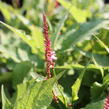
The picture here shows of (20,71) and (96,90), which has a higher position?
(20,71)

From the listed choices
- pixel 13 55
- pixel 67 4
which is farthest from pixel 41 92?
pixel 67 4

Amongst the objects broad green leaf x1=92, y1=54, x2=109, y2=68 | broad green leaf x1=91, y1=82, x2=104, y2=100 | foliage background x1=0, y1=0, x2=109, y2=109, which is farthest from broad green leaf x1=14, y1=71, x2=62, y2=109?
broad green leaf x1=92, y1=54, x2=109, y2=68

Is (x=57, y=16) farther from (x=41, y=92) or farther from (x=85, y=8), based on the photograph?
(x=41, y=92)

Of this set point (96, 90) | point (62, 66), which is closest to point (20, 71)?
point (62, 66)

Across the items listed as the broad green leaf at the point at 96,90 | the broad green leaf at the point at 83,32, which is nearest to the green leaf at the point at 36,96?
the broad green leaf at the point at 96,90

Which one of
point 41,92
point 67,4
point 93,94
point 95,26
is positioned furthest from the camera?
point 67,4

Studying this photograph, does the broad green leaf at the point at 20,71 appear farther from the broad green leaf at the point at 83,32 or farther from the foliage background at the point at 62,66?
the broad green leaf at the point at 83,32

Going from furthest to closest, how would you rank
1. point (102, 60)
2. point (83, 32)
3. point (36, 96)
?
1. point (83, 32)
2. point (102, 60)
3. point (36, 96)

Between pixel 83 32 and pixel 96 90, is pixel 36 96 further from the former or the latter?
pixel 83 32
